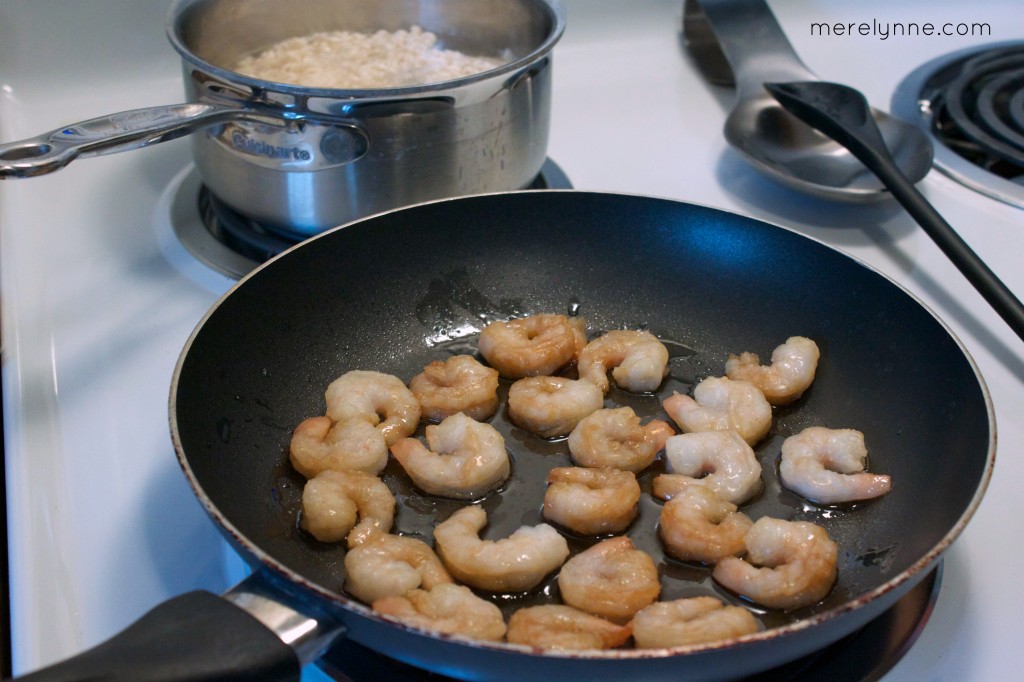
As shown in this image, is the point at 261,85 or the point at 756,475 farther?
the point at 261,85

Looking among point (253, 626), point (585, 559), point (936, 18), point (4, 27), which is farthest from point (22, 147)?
point (936, 18)

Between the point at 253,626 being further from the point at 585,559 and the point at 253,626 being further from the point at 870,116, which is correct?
the point at 870,116

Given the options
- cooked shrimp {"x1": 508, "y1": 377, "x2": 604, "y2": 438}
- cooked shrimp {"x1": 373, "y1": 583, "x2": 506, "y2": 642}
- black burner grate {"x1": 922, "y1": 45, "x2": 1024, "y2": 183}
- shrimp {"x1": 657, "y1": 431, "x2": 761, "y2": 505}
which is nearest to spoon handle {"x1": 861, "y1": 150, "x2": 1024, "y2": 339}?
black burner grate {"x1": 922, "y1": 45, "x2": 1024, "y2": 183}

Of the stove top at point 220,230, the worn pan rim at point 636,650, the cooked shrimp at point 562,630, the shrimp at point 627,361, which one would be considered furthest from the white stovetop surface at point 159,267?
the shrimp at point 627,361

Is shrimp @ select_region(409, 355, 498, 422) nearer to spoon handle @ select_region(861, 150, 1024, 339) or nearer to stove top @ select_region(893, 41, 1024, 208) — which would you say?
spoon handle @ select_region(861, 150, 1024, 339)

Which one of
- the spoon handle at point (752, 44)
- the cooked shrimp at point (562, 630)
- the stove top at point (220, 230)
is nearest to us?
the cooked shrimp at point (562, 630)

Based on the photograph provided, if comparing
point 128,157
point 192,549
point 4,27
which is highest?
point 4,27

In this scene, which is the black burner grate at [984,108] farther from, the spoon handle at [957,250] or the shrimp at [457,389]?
the shrimp at [457,389]
